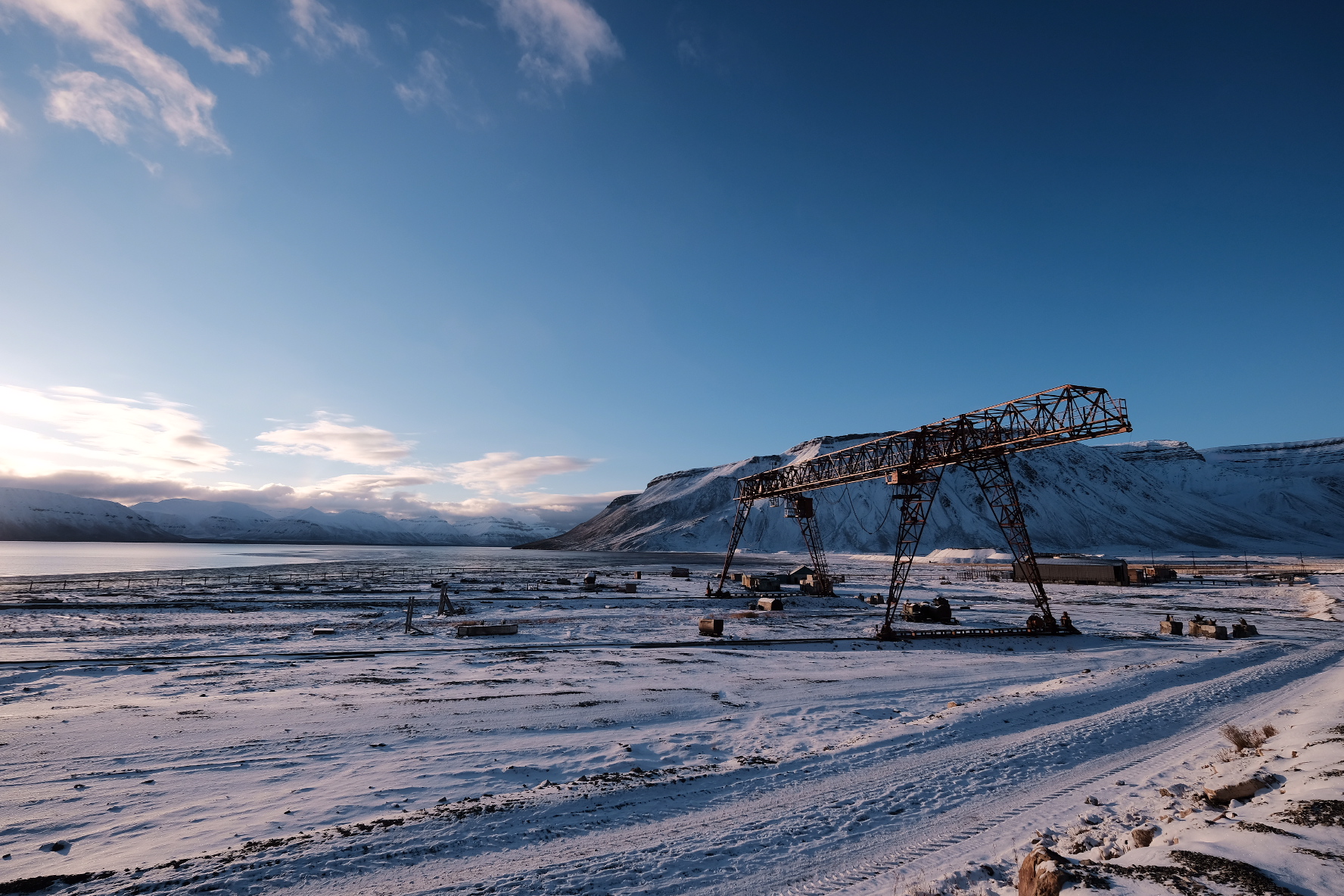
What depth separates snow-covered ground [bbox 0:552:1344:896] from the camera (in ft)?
22.2

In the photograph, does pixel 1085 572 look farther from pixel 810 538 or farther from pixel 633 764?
pixel 633 764

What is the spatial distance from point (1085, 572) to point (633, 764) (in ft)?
251

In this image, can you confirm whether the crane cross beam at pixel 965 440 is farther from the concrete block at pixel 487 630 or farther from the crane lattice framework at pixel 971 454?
the concrete block at pixel 487 630

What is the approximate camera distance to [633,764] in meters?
10.4

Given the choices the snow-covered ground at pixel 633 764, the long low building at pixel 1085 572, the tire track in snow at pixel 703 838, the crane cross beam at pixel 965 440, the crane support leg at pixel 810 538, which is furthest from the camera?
the long low building at pixel 1085 572

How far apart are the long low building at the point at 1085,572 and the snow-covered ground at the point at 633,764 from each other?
48.6 m

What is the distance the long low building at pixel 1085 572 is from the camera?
65812 mm

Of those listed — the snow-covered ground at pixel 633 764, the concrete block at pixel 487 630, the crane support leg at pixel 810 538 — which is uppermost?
the crane support leg at pixel 810 538

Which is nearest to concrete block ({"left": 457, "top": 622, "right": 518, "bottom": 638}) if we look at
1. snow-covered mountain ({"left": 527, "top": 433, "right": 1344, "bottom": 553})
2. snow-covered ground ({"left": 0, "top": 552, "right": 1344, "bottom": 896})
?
snow-covered ground ({"left": 0, "top": 552, "right": 1344, "bottom": 896})

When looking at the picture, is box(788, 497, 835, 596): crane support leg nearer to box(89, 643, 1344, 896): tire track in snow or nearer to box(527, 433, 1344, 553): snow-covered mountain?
box(89, 643, 1344, 896): tire track in snow

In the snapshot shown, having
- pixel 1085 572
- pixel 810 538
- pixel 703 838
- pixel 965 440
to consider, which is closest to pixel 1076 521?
pixel 1085 572

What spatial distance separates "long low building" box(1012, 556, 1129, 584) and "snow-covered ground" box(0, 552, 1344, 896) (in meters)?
48.6

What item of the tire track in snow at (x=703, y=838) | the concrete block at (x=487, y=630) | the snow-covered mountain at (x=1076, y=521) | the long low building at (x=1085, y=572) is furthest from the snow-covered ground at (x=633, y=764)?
the snow-covered mountain at (x=1076, y=521)

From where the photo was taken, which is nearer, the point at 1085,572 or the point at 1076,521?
the point at 1085,572
